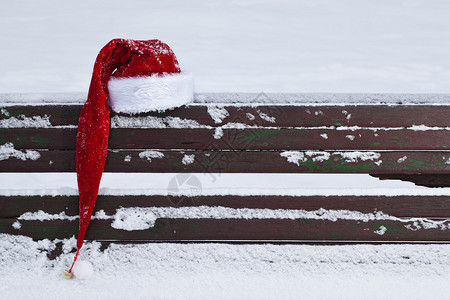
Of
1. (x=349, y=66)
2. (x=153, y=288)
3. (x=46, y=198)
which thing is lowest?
(x=153, y=288)

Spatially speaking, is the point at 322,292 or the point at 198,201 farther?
the point at 198,201

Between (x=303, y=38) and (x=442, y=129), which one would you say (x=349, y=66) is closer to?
(x=303, y=38)

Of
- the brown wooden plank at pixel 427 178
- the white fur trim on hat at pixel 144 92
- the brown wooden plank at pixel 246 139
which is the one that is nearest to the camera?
the white fur trim on hat at pixel 144 92

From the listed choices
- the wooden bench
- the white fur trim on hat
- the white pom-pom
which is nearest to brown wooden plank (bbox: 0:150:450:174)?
the wooden bench

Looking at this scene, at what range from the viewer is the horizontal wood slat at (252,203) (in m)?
2.04

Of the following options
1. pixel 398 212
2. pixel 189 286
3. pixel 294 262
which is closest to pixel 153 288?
pixel 189 286

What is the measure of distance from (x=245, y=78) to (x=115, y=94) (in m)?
2.44

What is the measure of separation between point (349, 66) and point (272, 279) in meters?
3.16

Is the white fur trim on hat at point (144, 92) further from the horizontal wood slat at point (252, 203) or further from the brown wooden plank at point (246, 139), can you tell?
the horizontal wood slat at point (252, 203)

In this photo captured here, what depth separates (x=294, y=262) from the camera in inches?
80.6

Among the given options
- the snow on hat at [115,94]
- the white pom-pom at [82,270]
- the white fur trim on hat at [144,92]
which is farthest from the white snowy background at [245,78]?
the white fur trim on hat at [144,92]

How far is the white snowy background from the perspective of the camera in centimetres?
188

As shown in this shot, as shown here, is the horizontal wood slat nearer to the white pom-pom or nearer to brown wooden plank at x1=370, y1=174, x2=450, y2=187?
brown wooden plank at x1=370, y1=174, x2=450, y2=187

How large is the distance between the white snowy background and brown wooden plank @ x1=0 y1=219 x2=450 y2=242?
6cm
